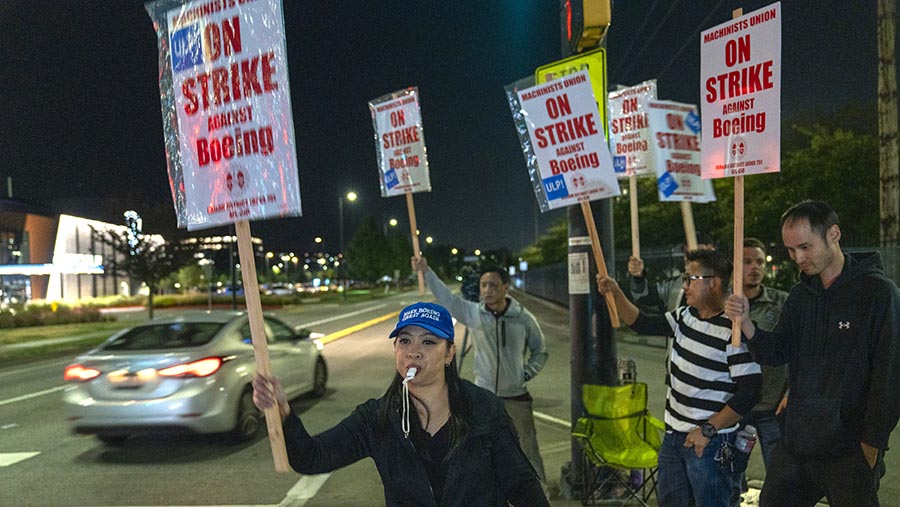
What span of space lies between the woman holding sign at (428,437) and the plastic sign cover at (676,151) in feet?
12.6

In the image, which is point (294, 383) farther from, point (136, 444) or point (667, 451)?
point (667, 451)

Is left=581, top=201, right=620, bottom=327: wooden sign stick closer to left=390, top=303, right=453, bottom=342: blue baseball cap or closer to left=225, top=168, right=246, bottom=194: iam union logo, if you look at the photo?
left=390, top=303, right=453, bottom=342: blue baseball cap

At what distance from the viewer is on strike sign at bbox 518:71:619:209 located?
14.9ft

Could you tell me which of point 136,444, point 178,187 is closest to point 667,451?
point 178,187

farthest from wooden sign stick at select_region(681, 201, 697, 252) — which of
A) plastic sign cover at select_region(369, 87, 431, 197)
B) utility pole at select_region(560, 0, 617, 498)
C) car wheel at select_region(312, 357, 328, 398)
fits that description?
car wheel at select_region(312, 357, 328, 398)

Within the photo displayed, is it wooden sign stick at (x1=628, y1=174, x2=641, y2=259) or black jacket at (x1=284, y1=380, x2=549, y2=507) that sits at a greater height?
wooden sign stick at (x1=628, y1=174, x2=641, y2=259)

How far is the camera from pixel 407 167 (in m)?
5.66

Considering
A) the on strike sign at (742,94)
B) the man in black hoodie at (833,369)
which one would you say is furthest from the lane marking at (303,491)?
the on strike sign at (742,94)

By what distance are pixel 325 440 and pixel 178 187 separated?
1.59 metres

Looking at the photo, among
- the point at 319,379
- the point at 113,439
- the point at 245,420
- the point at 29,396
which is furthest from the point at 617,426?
the point at 29,396

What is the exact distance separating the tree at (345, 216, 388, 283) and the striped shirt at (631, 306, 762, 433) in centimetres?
8241

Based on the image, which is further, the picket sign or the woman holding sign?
the picket sign

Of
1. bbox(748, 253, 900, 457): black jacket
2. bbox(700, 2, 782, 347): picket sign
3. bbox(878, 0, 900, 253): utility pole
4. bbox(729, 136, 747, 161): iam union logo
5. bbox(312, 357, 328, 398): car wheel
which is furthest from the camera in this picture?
bbox(878, 0, 900, 253): utility pole

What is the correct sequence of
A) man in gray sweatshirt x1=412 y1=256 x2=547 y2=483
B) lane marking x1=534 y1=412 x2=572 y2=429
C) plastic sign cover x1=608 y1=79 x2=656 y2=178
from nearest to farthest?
man in gray sweatshirt x1=412 y1=256 x2=547 y2=483, plastic sign cover x1=608 y1=79 x2=656 y2=178, lane marking x1=534 y1=412 x2=572 y2=429
